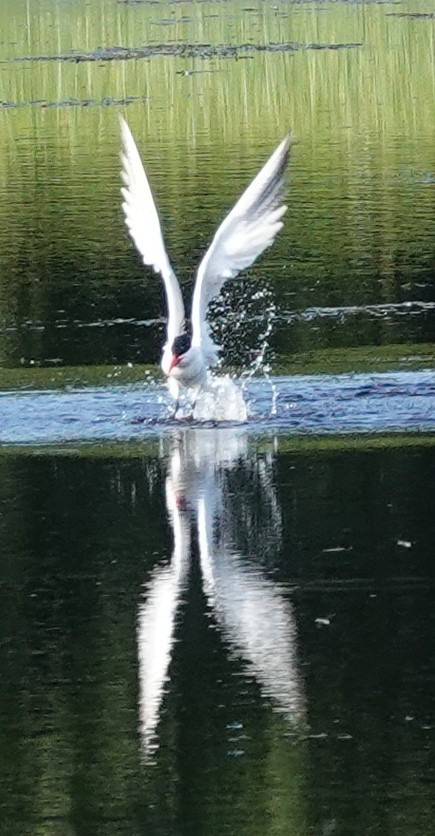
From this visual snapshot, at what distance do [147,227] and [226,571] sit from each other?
4956mm

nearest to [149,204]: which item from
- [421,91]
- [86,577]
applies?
[86,577]

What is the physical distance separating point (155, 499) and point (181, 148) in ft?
69.1

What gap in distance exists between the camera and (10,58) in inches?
1909

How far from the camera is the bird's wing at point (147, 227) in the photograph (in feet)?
45.1

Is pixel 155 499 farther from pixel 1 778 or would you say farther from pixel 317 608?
pixel 1 778

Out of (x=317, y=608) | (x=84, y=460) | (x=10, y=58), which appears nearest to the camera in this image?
(x=317, y=608)

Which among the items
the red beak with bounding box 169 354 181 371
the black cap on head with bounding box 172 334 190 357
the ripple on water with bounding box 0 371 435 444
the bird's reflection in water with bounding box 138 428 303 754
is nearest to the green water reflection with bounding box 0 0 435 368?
the ripple on water with bounding box 0 371 435 444

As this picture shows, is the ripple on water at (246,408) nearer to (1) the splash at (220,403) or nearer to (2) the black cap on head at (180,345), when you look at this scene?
(1) the splash at (220,403)

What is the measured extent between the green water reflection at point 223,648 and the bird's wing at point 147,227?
1.56 meters

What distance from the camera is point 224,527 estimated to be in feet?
35.5

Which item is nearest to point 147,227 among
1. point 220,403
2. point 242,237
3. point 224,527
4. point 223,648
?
point 242,237

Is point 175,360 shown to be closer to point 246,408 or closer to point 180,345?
point 180,345

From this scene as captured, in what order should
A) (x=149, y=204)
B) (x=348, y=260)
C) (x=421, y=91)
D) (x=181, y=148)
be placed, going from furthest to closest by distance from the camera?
(x=421, y=91)
(x=181, y=148)
(x=348, y=260)
(x=149, y=204)

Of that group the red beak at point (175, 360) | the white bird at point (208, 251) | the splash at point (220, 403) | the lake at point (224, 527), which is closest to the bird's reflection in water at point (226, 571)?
the lake at point (224, 527)
